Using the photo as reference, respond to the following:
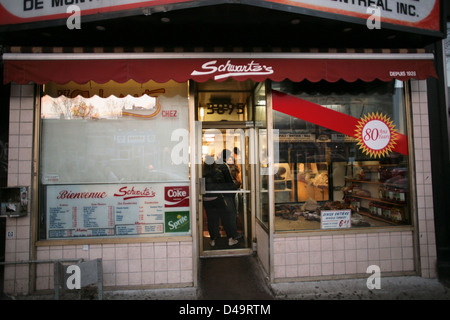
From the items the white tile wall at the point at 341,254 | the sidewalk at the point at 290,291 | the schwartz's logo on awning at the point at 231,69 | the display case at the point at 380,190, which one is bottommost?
the sidewalk at the point at 290,291

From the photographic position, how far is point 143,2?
10.9ft

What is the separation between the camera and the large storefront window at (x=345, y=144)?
431 centimetres

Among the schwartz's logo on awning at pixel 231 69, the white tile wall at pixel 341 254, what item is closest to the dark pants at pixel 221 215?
the white tile wall at pixel 341 254

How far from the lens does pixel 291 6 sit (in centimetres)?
321

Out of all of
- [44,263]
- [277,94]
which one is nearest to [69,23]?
[277,94]

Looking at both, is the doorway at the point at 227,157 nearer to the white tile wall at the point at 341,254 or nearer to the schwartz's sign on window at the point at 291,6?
the white tile wall at the point at 341,254

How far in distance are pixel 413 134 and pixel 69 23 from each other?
5.45 meters

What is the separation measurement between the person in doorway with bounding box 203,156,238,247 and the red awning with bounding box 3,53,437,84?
219cm

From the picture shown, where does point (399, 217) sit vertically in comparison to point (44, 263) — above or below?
above

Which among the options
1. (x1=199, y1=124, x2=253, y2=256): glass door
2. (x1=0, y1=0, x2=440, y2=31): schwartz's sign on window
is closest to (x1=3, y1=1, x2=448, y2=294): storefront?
(x1=0, y1=0, x2=440, y2=31): schwartz's sign on window

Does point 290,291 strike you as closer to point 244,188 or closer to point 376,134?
point 244,188

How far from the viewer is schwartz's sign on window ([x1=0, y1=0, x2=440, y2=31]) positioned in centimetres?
335

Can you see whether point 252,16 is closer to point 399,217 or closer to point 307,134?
point 307,134

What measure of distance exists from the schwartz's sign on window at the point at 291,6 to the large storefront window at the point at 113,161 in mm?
1003
